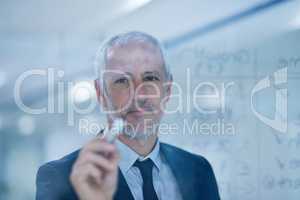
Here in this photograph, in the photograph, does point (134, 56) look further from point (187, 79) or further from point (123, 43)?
point (187, 79)

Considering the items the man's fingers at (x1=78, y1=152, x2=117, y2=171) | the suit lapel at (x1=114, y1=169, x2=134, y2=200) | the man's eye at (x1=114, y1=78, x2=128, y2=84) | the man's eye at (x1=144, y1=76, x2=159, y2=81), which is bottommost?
the suit lapel at (x1=114, y1=169, x2=134, y2=200)

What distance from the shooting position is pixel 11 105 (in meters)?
1.55

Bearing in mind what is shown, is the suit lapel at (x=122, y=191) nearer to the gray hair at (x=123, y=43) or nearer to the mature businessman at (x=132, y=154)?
the mature businessman at (x=132, y=154)

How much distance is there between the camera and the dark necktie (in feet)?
5.25

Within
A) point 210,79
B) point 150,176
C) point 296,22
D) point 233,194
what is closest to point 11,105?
point 150,176

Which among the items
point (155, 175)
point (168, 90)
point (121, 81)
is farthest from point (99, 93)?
point (155, 175)

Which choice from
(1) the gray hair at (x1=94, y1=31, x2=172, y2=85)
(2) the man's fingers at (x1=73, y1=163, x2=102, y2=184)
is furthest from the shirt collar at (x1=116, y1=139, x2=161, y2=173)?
(1) the gray hair at (x1=94, y1=31, x2=172, y2=85)

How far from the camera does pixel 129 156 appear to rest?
5.20ft

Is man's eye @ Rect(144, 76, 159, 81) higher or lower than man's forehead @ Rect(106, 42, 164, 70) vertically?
lower

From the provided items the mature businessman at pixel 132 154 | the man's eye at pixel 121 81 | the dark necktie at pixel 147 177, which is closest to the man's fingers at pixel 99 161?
the mature businessman at pixel 132 154

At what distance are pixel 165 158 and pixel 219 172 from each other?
0.61ft

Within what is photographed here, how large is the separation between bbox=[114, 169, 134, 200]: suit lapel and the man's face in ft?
0.47

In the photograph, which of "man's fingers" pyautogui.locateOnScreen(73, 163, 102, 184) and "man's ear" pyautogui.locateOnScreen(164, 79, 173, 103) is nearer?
"man's fingers" pyautogui.locateOnScreen(73, 163, 102, 184)

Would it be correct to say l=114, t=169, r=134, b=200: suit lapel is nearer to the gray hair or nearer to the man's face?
the man's face
